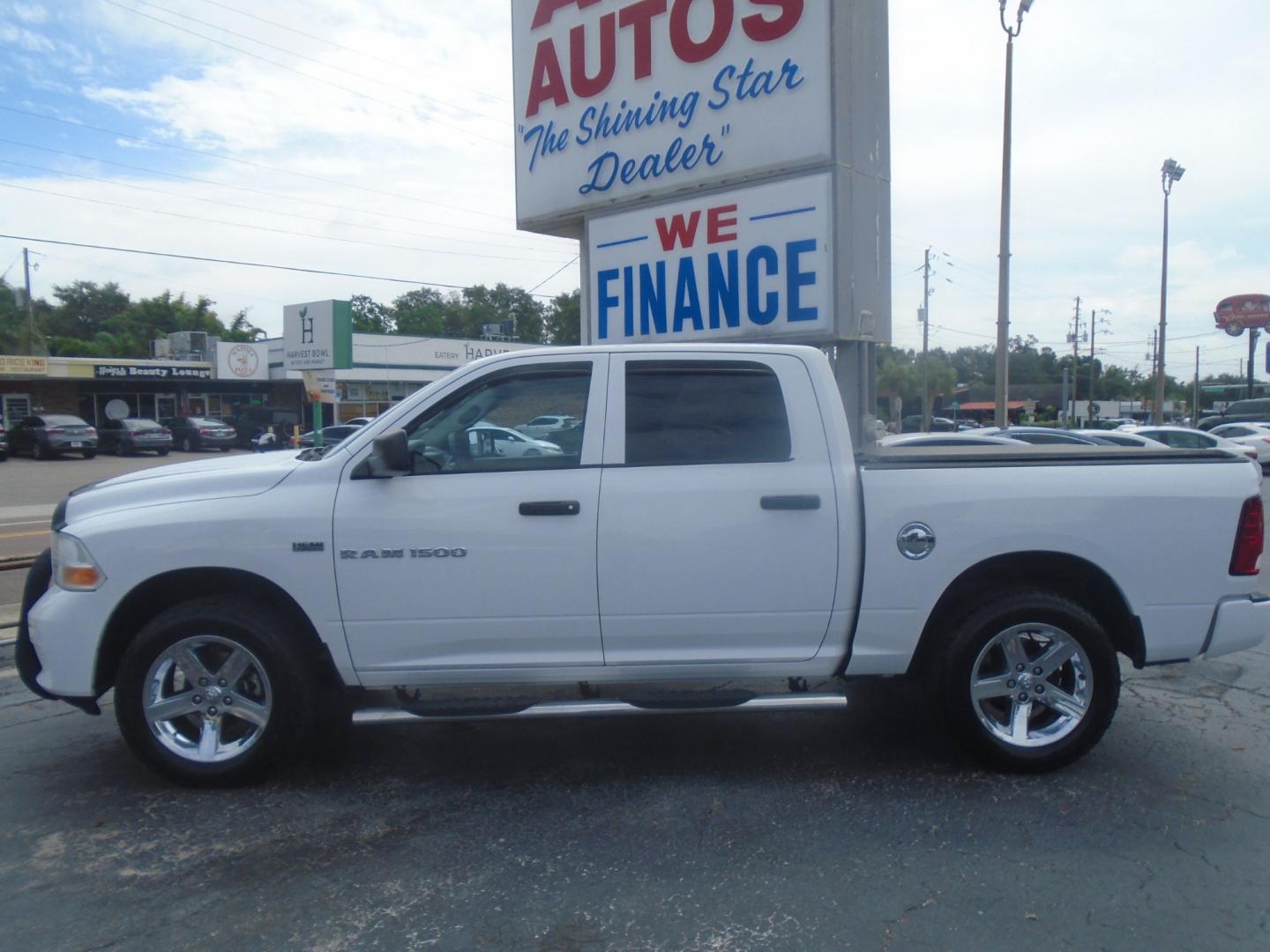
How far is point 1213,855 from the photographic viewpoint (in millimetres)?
3701

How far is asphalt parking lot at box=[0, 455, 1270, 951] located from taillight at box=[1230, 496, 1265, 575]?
→ 0.97 m

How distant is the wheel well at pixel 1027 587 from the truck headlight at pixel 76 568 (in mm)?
3616

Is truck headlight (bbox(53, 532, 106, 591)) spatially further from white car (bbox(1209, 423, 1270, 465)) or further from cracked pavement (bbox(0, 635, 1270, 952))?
white car (bbox(1209, 423, 1270, 465))

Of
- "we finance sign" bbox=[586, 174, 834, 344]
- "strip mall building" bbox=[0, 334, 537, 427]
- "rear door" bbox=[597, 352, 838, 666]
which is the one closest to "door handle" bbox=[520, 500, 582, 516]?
"rear door" bbox=[597, 352, 838, 666]

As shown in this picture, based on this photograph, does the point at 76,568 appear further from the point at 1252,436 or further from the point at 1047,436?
the point at 1252,436

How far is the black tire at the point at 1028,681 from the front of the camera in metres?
4.35

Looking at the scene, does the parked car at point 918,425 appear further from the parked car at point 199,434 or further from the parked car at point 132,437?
the parked car at point 132,437

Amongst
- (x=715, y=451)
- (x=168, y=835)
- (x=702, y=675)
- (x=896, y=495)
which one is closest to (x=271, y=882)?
(x=168, y=835)

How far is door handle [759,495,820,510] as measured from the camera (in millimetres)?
4223

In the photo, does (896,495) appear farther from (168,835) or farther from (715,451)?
Result: (168,835)

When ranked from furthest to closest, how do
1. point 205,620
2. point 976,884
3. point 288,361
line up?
1. point 288,361
2. point 205,620
3. point 976,884

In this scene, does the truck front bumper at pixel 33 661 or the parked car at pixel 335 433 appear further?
the parked car at pixel 335 433

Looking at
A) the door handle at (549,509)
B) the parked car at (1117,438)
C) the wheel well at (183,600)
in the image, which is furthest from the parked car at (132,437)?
the door handle at (549,509)

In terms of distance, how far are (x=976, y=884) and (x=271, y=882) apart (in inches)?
98.8
